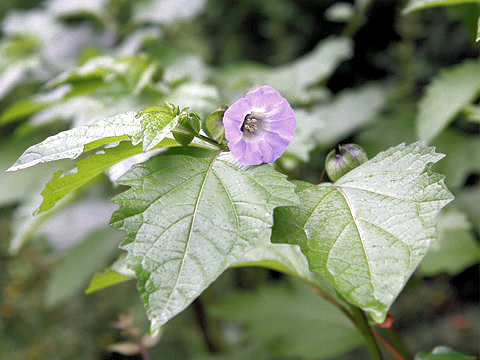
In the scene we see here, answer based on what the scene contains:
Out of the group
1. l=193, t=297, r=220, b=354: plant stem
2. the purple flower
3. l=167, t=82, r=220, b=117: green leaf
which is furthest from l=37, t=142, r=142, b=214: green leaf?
l=193, t=297, r=220, b=354: plant stem

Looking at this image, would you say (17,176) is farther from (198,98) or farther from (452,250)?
(452,250)

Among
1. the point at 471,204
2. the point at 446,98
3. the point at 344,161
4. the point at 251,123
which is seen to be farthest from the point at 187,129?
the point at 471,204

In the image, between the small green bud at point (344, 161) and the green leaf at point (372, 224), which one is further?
the small green bud at point (344, 161)

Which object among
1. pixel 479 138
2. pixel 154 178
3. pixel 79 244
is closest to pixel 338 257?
pixel 154 178

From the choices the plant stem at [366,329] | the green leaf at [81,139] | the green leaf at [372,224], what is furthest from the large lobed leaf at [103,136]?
the plant stem at [366,329]

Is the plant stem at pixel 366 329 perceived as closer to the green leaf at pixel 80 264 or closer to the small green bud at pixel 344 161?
the small green bud at pixel 344 161

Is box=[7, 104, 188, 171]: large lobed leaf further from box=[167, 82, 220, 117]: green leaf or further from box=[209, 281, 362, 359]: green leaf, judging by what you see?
box=[209, 281, 362, 359]: green leaf

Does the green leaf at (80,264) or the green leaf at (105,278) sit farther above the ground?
the green leaf at (105,278)

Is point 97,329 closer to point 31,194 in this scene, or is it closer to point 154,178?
point 31,194
